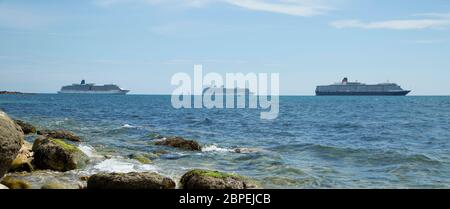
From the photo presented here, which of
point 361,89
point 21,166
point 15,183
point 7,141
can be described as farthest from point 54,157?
point 361,89

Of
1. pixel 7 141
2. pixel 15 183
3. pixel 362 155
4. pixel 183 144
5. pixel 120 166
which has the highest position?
pixel 7 141

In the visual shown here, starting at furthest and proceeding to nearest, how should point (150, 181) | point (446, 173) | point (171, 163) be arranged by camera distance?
point (171, 163), point (446, 173), point (150, 181)

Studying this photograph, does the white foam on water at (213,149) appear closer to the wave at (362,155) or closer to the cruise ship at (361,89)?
the wave at (362,155)

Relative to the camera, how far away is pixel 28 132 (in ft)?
93.5

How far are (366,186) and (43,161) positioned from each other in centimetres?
1025

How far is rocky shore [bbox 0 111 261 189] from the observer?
11383 mm

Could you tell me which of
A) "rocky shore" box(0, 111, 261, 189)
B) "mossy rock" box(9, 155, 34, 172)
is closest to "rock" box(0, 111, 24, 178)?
"rocky shore" box(0, 111, 261, 189)

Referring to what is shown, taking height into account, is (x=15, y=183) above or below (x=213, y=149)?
above

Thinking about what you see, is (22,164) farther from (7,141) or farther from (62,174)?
(7,141)

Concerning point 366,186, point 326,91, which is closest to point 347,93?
point 326,91

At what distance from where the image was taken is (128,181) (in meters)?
11.6

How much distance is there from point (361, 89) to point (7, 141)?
7470 inches

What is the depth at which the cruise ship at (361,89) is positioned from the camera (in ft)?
608
